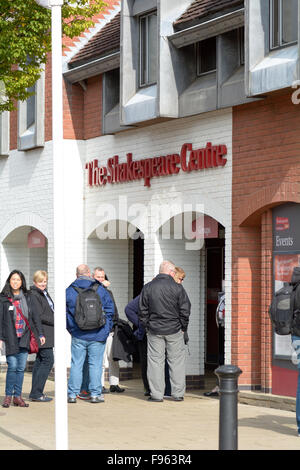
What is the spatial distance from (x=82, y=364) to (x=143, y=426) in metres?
2.75

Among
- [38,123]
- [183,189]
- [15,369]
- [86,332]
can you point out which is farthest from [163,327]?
[38,123]

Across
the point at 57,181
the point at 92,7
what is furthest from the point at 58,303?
the point at 92,7

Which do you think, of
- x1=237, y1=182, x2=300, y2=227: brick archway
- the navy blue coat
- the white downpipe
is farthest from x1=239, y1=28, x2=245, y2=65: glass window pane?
the white downpipe

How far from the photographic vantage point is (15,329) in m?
13.4

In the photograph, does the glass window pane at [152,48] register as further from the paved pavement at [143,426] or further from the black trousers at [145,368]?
the paved pavement at [143,426]

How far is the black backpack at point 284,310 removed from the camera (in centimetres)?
1068

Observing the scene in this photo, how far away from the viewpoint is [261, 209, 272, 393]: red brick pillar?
14.1m

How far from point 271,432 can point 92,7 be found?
316 inches

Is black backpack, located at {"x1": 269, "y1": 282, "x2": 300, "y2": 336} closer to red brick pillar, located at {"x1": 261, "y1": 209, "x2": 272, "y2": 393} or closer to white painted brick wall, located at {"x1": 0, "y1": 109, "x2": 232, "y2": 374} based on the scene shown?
red brick pillar, located at {"x1": 261, "y1": 209, "x2": 272, "y2": 393}

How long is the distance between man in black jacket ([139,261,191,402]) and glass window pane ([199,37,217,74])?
3446mm

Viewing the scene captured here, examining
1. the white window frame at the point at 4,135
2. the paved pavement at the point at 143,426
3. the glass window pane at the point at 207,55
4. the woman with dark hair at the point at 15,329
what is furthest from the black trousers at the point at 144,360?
the white window frame at the point at 4,135

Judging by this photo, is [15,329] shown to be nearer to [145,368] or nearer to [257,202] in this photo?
[145,368]
